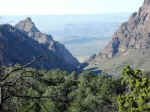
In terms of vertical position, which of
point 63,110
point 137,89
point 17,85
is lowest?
point 63,110

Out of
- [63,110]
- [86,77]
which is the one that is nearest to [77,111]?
[63,110]

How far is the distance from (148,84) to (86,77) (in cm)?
6542

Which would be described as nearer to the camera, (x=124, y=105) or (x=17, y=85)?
(x=17, y=85)

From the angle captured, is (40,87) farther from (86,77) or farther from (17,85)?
(17,85)

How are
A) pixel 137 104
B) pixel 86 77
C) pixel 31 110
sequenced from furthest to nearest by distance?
1. pixel 86 77
2. pixel 31 110
3. pixel 137 104

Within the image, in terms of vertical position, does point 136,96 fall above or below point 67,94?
above

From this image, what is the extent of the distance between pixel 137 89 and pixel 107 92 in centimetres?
4118

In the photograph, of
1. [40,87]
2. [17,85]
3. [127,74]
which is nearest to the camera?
[17,85]

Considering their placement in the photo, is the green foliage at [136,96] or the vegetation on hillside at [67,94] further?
the green foliage at [136,96]

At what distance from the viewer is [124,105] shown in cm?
2766

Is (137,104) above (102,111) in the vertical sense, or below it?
above

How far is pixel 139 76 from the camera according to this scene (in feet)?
95.7

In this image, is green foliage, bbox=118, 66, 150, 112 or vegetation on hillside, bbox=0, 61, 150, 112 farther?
green foliage, bbox=118, 66, 150, 112

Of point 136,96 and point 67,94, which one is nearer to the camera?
point 136,96
